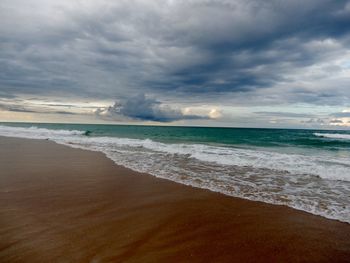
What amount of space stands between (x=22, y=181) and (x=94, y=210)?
11.4ft

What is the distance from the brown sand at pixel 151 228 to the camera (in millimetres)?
3174

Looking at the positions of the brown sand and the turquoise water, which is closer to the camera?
the brown sand

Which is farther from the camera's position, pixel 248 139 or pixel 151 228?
pixel 248 139

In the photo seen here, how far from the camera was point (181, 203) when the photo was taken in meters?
5.40

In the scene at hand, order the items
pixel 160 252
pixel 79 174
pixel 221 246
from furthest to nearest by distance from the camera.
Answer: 1. pixel 79 174
2. pixel 221 246
3. pixel 160 252

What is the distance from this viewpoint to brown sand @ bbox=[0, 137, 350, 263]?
3174mm

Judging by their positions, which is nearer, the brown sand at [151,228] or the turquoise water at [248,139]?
the brown sand at [151,228]

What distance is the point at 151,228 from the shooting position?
4.00 meters

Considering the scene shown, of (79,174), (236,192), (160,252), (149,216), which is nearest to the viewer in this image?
(160,252)

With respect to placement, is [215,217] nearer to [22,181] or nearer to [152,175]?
[152,175]

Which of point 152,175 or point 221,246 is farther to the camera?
point 152,175

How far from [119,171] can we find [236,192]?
15.6ft

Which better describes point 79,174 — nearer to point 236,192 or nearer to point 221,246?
point 236,192

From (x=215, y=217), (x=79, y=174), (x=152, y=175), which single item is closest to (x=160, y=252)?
(x=215, y=217)
